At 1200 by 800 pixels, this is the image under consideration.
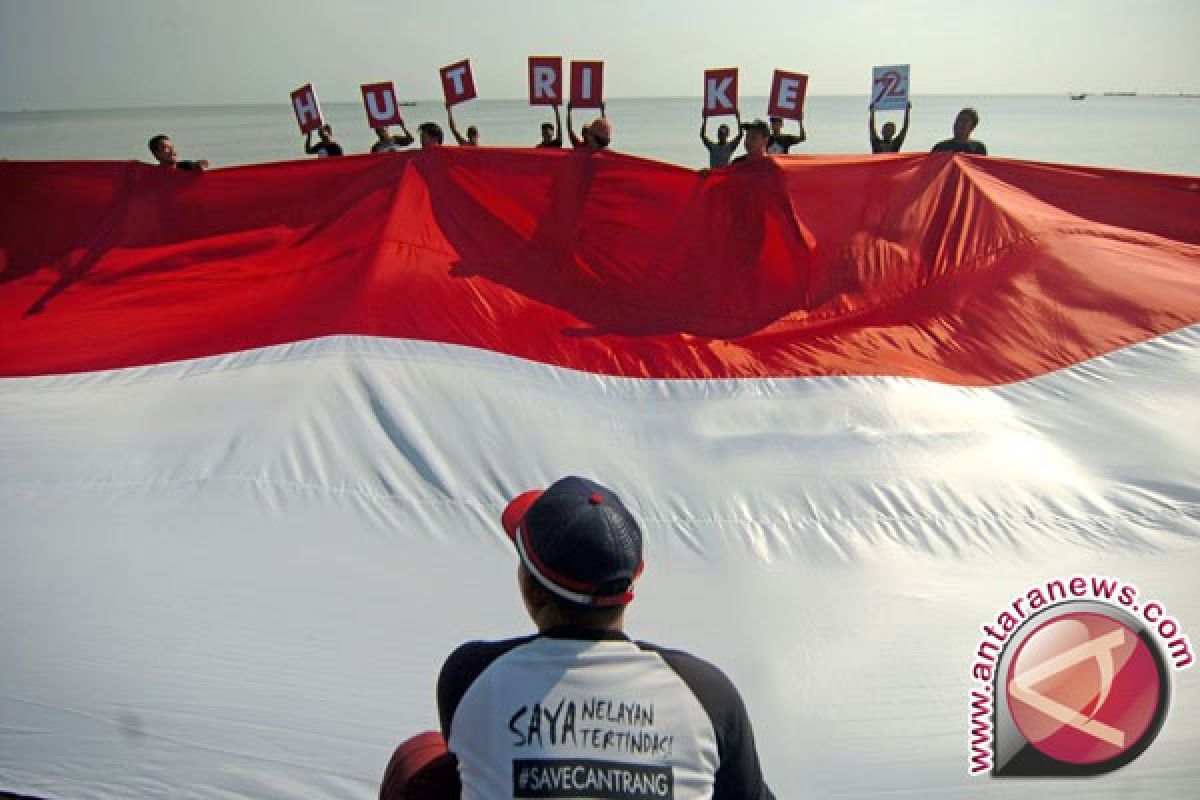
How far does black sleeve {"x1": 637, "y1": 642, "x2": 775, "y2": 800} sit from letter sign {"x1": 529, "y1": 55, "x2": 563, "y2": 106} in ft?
17.8

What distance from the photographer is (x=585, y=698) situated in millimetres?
885

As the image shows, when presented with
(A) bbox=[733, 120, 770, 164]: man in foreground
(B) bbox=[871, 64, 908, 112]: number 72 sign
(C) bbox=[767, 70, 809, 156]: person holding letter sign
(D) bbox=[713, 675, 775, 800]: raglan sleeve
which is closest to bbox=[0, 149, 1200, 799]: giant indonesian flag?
(A) bbox=[733, 120, 770, 164]: man in foreground

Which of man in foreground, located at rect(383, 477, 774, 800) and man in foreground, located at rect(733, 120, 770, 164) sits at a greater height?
man in foreground, located at rect(733, 120, 770, 164)

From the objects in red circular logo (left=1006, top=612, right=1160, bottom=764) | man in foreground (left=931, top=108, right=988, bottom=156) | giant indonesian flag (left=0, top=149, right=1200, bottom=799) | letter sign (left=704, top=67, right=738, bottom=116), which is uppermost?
letter sign (left=704, top=67, right=738, bottom=116)

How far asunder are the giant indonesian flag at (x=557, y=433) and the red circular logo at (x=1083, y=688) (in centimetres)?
7

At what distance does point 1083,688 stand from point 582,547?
1568 millimetres

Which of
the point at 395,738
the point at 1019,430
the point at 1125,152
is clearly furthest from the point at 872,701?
the point at 1125,152

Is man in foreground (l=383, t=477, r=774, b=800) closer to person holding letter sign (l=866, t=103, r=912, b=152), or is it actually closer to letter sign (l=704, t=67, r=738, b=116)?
letter sign (l=704, t=67, r=738, b=116)

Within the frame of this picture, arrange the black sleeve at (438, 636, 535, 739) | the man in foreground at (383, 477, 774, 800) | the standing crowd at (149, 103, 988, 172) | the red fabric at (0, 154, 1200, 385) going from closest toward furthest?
1. the man in foreground at (383, 477, 774, 800)
2. the black sleeve at (438, 636, 535, 739)
3. the red fabric at (0, 154, 1200, 385)
4. the standing crowd at (149, 103, 988, 172)

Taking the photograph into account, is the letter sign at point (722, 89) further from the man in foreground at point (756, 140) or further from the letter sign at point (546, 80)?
the man in foreground at point (756, 140)

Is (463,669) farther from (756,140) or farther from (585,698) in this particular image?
(756,140)

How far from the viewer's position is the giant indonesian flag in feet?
5.83

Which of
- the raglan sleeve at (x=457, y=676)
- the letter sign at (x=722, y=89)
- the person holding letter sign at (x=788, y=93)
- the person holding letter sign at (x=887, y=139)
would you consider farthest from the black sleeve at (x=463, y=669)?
the person holding letter sign at (x=887, y=139)

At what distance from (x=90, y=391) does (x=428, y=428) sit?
1.34m
